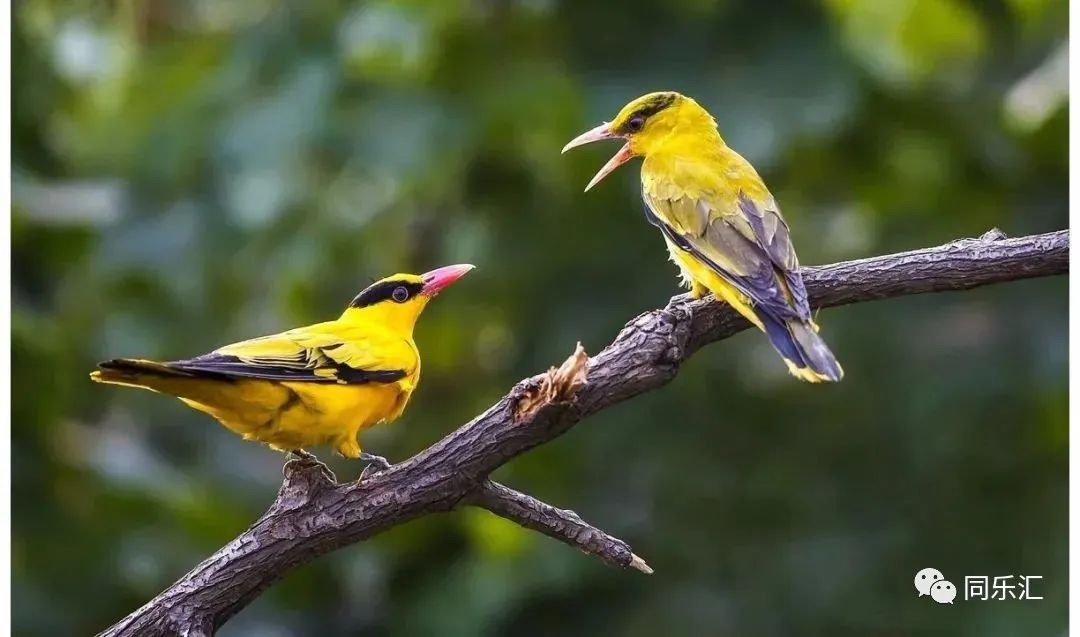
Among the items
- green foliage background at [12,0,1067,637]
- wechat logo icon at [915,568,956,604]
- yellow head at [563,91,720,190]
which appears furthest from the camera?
green foliage background at [12,0,1067,637]

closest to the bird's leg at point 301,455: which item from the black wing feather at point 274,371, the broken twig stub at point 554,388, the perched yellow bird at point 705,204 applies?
the black wing feather at point 274,371

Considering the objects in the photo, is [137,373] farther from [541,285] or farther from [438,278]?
[541,285]

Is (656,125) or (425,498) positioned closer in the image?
(425,498)

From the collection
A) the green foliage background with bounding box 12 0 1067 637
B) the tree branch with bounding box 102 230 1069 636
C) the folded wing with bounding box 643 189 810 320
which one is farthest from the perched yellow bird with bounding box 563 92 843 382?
the green foliage background with bounding box 12 0 1067 637

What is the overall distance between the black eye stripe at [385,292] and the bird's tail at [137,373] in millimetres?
399

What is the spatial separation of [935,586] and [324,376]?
133 cm

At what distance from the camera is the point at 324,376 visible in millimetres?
2469

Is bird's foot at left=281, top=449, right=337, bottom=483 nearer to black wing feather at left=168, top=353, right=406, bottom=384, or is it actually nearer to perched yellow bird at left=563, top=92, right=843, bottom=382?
black wing feather at left=168, top=353, right=406, bottom=384

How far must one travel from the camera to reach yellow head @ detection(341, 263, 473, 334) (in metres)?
2.56

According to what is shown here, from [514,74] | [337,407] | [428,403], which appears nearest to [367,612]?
[428,403]

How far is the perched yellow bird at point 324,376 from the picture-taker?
2.40m

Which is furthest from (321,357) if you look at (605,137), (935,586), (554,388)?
(935,586)

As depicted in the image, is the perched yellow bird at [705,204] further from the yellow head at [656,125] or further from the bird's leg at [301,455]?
the bird's leg at [301,455]

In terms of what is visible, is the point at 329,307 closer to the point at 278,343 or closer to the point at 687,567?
the point at 278,343
